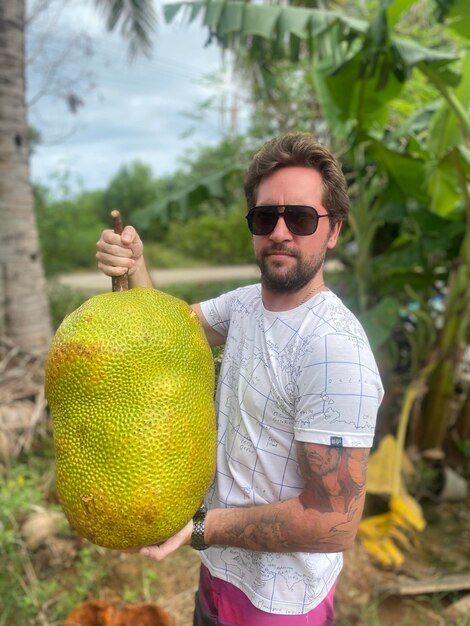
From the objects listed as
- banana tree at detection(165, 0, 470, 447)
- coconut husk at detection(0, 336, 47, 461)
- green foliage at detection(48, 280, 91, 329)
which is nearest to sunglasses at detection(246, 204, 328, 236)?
banana tree at detection(165, 0, 470, 447)

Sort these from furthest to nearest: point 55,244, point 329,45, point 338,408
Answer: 1. point 55,244
2. point 329,45
3. point 338,408

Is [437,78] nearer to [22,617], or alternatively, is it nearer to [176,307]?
[176,307]

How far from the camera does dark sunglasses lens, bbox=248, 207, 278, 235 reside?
1.09m

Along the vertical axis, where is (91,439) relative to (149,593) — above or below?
above

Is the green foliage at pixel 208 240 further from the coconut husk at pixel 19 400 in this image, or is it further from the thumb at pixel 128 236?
the thumb at pixel 128 236

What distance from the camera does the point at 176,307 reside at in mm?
1104

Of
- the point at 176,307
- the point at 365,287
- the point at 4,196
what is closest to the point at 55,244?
the point at 4,196

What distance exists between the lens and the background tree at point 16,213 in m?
3.56

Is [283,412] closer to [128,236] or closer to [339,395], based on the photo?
[339,395]

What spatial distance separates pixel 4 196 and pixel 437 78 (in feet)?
8.82

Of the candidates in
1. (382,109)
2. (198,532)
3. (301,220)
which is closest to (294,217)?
(301,220)

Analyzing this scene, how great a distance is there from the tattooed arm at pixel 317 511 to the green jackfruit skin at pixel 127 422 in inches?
5.4

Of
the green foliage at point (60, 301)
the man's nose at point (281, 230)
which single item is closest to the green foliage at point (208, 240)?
the green foliage at point (60, 301)

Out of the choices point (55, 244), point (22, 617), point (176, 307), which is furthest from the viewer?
point (55, 244)
